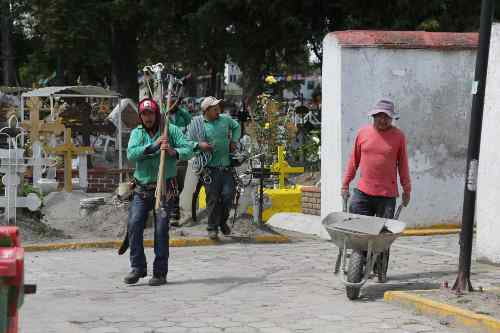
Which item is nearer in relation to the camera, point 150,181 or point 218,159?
point 150,181

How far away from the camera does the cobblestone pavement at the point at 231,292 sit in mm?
7801

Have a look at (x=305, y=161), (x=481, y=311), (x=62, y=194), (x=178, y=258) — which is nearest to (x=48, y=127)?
(x=62, y=194)

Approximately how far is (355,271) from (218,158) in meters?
4.11

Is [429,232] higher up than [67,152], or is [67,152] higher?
[67,152]

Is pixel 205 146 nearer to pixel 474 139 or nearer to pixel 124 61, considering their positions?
pixel 474 139

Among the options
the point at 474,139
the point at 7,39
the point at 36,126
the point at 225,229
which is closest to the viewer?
the point at 474,139

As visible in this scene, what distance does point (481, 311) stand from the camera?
26.2 ft

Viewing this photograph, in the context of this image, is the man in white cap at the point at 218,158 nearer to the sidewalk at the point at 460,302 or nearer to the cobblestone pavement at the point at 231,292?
the cobblestone pavement at the point at 231,292

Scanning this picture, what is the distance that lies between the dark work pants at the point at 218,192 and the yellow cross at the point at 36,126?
28.3 ft

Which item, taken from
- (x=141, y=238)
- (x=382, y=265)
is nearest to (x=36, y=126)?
(x=141, y=238)

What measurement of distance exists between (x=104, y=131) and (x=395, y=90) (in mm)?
14462

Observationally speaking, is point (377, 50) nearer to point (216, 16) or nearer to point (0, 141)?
point (0, 141)

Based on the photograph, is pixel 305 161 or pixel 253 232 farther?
pixel 305 161

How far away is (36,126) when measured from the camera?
67.3 ft
